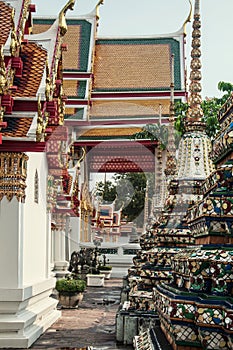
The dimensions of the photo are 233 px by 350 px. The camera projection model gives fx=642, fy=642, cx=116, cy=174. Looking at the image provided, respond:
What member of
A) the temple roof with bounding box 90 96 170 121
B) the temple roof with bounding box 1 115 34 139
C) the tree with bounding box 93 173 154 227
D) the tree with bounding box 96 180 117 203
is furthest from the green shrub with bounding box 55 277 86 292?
the tree with bounding box 96 180 117 203

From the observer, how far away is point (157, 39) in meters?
29.1

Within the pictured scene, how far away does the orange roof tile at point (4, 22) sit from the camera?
7690mm

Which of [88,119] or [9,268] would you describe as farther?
[88,119]

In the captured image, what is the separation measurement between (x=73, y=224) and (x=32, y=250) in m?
15.6

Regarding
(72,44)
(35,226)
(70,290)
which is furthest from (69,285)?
(72,44)

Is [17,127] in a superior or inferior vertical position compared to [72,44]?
inferior

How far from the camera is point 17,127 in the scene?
7633 millimetres

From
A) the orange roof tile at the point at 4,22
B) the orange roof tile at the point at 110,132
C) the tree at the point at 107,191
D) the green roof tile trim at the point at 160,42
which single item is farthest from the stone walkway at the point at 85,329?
the tree at the point at 107,191

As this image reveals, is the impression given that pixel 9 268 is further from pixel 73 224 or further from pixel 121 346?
pixel 73 224

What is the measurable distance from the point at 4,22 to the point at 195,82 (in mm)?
4247

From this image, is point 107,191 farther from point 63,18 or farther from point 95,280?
point 63,18

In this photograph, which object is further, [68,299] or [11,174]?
[68,299]

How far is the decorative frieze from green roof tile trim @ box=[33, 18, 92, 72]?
707 inches

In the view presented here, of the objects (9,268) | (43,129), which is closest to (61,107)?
(43,129)
